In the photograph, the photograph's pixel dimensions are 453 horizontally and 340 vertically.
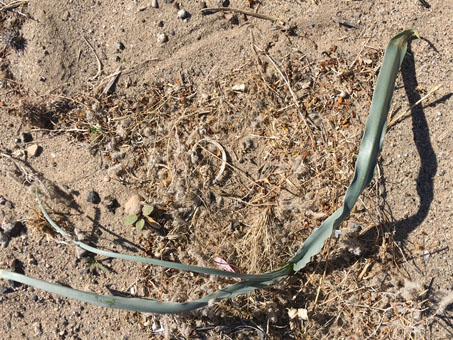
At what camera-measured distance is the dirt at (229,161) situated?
1806 millimetres

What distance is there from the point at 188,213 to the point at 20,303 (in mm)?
951

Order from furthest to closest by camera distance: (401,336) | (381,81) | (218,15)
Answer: (218,15) < (401,336) < (381,81)

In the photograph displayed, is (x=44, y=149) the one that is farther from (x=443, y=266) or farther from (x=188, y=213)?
(x=443, y=266)

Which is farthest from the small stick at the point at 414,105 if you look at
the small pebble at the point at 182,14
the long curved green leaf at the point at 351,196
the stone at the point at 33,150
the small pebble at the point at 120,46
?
the stone at the point at 33,150

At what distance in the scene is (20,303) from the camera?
199 cm

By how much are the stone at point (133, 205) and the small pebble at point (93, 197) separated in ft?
0.47

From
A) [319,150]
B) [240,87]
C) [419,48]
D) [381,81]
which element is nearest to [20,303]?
[240,87]

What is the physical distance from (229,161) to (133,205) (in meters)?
0.49

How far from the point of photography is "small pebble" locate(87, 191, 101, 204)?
1948mm

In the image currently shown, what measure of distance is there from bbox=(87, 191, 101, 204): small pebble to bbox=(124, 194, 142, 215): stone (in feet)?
0.47

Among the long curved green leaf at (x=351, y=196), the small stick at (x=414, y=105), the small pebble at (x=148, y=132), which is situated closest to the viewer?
the long curved green leaf at (x=351, y=196)

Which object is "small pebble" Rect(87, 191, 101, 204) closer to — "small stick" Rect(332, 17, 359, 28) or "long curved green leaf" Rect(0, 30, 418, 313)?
"long curved green leaf" Rect(0, 30, 418, 313)

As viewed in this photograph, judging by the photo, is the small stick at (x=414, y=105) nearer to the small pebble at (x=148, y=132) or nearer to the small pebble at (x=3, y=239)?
the small pebble at (x=148, y=132)

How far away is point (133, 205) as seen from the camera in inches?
74.5
